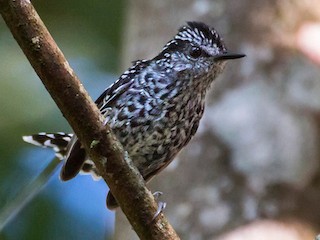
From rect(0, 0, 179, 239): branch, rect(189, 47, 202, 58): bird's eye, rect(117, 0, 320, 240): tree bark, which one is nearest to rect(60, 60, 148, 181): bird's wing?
rect(189, 47, 202, 58): bird's eye

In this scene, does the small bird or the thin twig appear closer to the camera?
the small bird

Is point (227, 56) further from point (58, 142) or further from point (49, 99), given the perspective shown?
point (49, 99)

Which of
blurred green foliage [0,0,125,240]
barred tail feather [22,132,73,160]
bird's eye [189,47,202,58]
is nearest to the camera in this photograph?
bird's eye [189,47,202,58]

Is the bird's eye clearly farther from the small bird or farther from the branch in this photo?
the branch

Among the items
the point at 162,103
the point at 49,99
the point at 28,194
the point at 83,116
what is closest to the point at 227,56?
the point at 162,103

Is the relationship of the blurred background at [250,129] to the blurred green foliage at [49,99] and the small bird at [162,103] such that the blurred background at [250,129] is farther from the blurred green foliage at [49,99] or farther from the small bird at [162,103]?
the blurred green foliage at [49,99]

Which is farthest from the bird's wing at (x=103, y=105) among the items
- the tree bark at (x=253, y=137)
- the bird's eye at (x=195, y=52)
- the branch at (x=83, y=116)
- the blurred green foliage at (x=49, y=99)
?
the blurred green foliage at (x=49, y=99)

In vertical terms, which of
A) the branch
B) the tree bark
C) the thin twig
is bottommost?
the branch

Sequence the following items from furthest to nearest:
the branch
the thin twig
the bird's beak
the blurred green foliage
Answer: the blurred green foliage → the thin twig → the bird's beak → the branch
